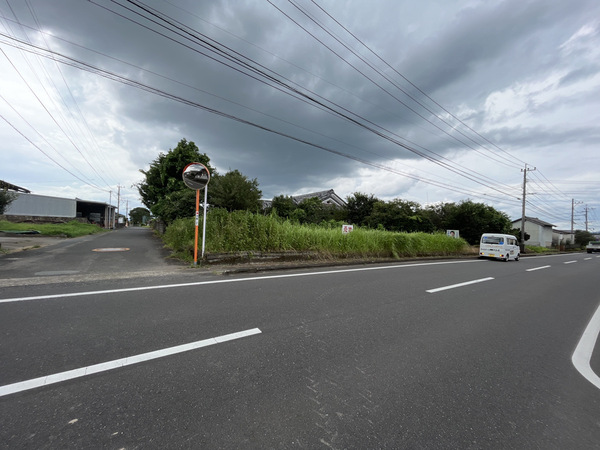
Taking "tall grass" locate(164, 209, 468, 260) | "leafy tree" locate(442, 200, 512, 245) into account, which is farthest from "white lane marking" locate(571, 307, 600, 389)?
"leafy tree" locate(442, 200, 512, 245)

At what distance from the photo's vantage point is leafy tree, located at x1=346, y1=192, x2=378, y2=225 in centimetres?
2437

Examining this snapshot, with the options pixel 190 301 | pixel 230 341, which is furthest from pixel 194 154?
pixel 230 341

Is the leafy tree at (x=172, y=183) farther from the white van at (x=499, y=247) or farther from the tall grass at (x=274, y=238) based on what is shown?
the white van at (x=499, y=247)

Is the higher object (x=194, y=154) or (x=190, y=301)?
(x=194, y=154)

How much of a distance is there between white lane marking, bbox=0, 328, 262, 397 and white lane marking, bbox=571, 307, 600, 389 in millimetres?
3649

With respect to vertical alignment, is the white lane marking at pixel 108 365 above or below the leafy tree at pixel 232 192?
below

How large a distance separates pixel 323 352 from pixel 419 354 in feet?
3.60

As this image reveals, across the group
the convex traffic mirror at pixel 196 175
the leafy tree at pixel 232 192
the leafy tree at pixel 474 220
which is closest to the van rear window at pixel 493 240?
the leafy tree at pixel 474 220

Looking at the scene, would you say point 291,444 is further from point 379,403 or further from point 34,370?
point 34,370

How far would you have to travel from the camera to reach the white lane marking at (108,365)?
1.99 meters

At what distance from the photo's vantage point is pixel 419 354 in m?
2.88

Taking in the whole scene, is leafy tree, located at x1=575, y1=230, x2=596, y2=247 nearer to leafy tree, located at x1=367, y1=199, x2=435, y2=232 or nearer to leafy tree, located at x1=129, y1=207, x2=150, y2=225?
leafy tree, located at x1=367, y1=199, x2=435, y2=232

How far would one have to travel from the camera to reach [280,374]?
2336 mm

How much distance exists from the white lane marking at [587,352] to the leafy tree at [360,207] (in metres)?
19.7
